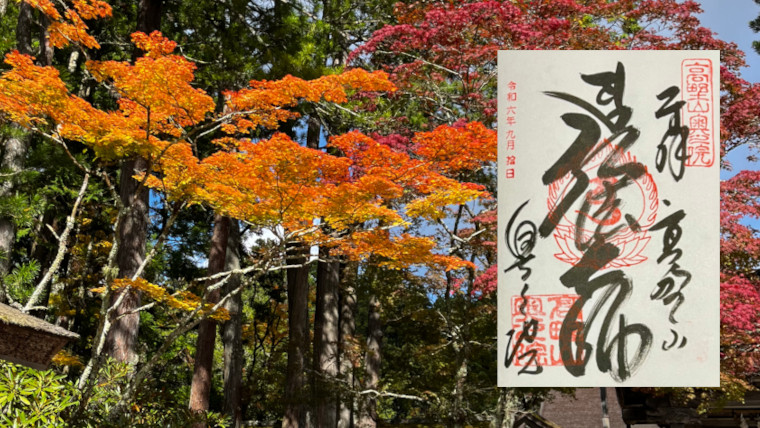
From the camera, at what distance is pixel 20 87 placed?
9.20 m

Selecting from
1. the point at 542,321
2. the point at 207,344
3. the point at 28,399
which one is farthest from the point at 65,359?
the point at 542,321

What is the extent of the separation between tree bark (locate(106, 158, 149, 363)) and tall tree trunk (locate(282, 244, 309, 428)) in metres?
2.89

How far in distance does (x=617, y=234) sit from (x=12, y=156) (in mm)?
9289

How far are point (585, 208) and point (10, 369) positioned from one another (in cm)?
583

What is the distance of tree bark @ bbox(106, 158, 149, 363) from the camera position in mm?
11602

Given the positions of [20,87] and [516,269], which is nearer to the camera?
[516,269]

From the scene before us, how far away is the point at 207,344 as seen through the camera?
14.7 m

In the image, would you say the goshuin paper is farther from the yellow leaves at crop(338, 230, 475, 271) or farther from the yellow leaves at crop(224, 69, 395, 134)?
the yellow leaves at crop(338, 230, 475, 271)

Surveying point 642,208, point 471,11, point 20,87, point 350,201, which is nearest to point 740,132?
point 471,11

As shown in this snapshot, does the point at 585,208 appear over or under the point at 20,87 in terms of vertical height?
under

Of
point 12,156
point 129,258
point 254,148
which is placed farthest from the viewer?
point 129,258

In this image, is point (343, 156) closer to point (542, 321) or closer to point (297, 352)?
point (297, 352)

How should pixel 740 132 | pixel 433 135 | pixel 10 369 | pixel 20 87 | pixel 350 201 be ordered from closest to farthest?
pixel 10 369 → pixel 20 87 → pixel 350 201 → pixel 433 135 → pixel 740 132

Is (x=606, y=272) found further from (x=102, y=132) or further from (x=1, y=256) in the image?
(x=1, y=256)
